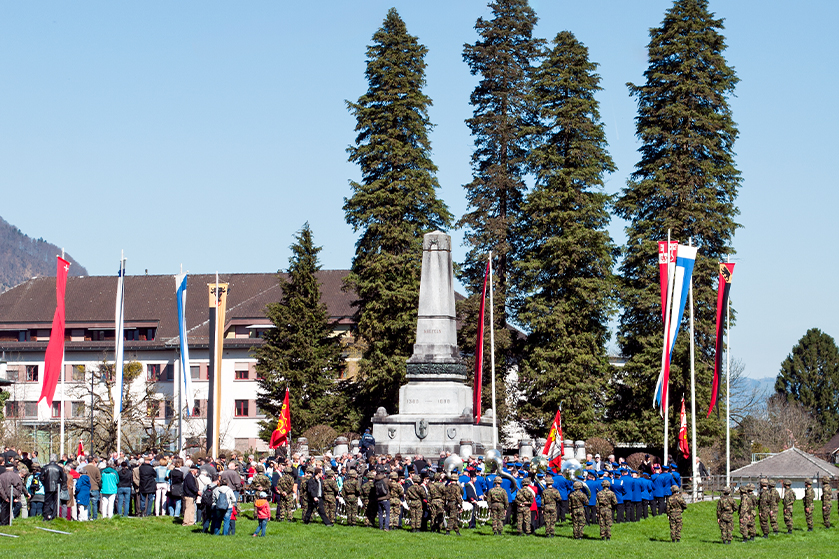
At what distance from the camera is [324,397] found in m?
59.7

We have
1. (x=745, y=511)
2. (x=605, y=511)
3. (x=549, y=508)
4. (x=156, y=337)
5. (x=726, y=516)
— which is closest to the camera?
(x=605, y=511)

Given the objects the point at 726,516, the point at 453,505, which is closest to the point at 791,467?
the point at 726,516

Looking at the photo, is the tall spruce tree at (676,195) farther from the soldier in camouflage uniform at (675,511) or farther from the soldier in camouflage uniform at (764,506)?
the soldier in camouflage uniform at (675,511)

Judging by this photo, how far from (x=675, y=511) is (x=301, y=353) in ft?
122

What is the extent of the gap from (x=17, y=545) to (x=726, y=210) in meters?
37.1

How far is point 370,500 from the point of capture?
26.1m

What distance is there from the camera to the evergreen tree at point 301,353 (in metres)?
59.1

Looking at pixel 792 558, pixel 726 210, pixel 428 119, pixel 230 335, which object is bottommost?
pixel 792 558

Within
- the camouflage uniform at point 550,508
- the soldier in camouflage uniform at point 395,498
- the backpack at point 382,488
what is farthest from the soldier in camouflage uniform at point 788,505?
the backpack at point 382,488

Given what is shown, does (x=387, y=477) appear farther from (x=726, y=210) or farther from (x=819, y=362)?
(x=819, y=362)

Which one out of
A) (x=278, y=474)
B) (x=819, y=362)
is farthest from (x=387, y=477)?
(x=819, y=362)

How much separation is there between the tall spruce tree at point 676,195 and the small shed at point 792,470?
16.6 ft

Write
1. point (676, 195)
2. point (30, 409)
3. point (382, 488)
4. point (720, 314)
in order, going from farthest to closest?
point (30, 409), point (676, 195), point (720, 314), point (382, 488)

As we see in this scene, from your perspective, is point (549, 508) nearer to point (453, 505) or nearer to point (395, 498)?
point (453, 505)
